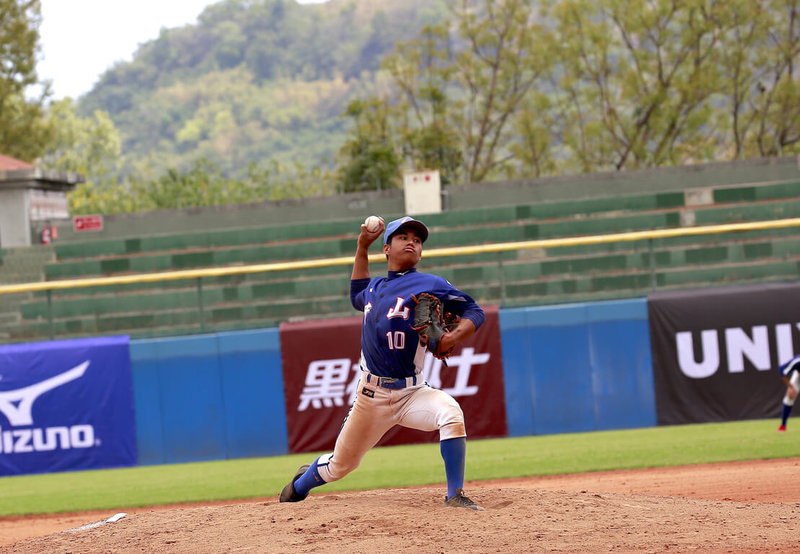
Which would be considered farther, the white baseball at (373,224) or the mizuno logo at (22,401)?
the mizuno logo at (22,401)

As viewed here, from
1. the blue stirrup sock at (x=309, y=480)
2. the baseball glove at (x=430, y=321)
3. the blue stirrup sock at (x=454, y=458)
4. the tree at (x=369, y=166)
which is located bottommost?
the blue stirrup sock at (x=309, y=480)

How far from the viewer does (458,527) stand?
17.9ft

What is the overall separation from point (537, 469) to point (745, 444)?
7.58ft

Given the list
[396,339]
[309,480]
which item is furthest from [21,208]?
[396,339]

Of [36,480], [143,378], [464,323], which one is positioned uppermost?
[464,323]

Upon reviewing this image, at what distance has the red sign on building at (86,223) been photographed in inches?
853

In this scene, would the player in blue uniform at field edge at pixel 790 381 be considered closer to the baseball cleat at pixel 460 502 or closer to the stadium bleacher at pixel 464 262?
the stadium bleacher at pixel 464 262

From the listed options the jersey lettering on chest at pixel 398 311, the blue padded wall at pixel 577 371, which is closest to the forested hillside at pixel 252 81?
the blue padded wall at pixel 577 371

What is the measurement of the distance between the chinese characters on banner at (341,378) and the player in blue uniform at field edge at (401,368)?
592cm

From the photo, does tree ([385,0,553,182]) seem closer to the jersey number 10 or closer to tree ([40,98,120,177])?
the jersey number 10

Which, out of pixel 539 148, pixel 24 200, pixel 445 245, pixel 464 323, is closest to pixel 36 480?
pixel 464 323

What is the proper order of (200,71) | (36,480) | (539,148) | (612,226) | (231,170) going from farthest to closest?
(200,71) < (231,170) < (539,148) < (612,226) < (36,480)

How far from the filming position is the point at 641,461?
383 inches

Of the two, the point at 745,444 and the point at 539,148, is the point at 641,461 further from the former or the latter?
the point at 539,148
